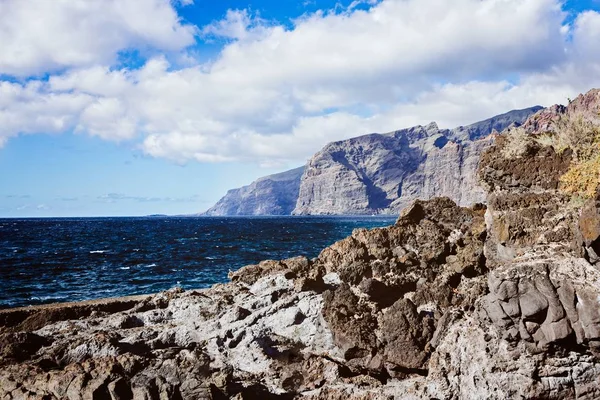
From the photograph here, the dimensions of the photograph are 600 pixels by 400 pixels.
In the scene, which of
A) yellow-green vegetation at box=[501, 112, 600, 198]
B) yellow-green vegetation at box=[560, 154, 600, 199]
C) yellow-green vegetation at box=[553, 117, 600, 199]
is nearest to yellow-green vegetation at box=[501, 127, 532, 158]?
yellow-green vegetation at box=[501, 112, 600, 198]

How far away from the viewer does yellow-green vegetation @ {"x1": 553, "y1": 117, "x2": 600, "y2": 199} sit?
396 inches

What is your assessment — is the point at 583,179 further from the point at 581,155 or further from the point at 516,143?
the point at 516,143

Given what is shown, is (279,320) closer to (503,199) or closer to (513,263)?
(513,263)

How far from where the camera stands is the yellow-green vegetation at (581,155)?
10062 millimetres

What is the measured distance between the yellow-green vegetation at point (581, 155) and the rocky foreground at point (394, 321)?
55mm

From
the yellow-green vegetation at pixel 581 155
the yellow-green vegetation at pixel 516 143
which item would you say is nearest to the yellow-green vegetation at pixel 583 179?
the yellow-green vegetation at pixel 581 155

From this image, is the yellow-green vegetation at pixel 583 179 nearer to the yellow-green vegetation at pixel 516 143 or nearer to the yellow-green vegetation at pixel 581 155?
the yellow-green vegetation at pixel 581 155

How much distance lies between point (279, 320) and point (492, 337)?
5.52 m

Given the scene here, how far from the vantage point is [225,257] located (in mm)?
40219

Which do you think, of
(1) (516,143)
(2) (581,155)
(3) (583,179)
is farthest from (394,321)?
(2) (581,155)

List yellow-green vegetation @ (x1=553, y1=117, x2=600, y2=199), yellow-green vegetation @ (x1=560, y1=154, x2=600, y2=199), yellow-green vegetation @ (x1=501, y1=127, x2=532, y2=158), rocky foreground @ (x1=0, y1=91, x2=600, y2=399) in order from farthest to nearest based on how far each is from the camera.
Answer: yellow-green vegetation @ (x1=501, y1=127, x2=532, y2=158), yellow-green vegetation @ (x1=553, y1=117, x2=600, y2=199), yellow-green vegetation @ (x1=560, y1=154, x2=600, y2=199), rocky foreground @ (x1=0, y1=91, x2=600, y2=399)

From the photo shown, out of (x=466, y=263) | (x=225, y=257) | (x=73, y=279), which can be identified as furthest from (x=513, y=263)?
(x=225, y=257)

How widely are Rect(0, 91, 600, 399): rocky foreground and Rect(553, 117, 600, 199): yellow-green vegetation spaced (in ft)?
0.18

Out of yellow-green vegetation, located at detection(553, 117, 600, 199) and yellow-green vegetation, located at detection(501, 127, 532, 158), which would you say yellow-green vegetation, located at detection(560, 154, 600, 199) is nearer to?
yellow-green vegetation, located at detection(553, 117, 600, 199)
